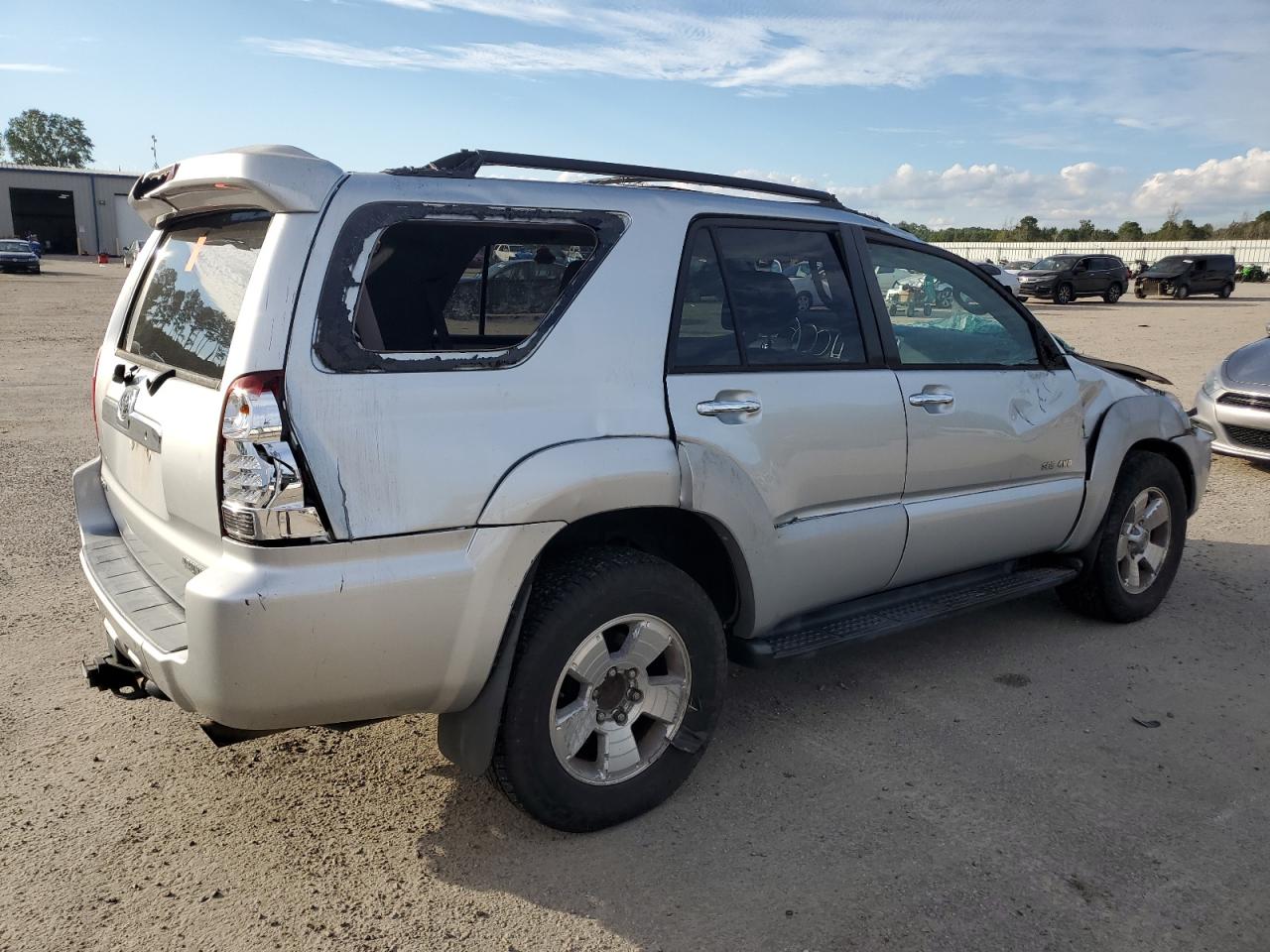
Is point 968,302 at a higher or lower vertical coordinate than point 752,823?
higher

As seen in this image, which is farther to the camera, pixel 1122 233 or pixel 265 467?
pixel 1122 233

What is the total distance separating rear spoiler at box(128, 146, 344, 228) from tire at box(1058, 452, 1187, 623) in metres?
3.70

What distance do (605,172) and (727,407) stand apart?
33.9 inches

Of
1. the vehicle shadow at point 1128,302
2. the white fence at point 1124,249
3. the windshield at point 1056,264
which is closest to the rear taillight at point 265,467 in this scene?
the vehicle shadow at point 1128,302

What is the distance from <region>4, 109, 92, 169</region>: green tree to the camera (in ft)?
402

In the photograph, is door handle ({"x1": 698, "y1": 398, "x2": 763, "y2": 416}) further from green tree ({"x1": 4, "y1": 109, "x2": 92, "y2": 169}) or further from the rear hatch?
green tree ({"x1": 4, "y1": 109, "x2": 92, "y2": 169})

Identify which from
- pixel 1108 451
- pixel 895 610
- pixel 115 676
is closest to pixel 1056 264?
pixel 1108 451

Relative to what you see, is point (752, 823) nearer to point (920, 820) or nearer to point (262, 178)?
point (920, 820)

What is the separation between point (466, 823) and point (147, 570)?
1242mm

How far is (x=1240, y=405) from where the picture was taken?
8.06 m

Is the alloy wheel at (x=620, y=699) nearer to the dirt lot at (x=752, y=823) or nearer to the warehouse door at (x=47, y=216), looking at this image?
the dirt lot at (x=752, y=823)

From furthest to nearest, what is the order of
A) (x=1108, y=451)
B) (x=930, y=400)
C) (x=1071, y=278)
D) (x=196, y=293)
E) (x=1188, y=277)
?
(x=1188, y=277)
(x=1071, y=278)
(x=1108, y=451)
(x=930, y=400)
(x=196, y=293)

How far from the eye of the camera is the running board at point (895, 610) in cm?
338

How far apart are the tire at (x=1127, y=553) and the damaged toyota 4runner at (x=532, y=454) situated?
70 cm
